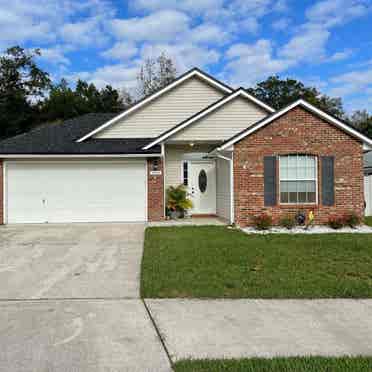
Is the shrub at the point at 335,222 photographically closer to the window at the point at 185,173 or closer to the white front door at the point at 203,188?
the white front door at the point at 203,188

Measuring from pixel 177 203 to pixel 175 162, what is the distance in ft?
6.23

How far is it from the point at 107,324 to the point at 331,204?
9.89 metres

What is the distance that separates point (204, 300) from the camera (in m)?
5.37

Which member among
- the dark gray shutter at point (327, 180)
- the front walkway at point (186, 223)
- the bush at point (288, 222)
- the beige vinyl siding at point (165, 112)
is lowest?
the front walkway at point (186, 223)

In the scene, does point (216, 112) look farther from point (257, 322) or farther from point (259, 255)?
point (257, 322)

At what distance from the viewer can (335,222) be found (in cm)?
1222

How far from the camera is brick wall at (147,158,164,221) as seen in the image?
14.1 m

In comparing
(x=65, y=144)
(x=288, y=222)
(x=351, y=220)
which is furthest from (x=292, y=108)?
(x=65, y=144)

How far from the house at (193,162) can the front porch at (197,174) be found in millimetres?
41

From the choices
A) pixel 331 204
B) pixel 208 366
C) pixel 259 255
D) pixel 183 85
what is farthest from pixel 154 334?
pixel 183 85

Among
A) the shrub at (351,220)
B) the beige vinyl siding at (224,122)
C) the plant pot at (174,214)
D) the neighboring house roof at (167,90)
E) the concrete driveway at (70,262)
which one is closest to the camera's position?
the concrete driveway at (70,262)

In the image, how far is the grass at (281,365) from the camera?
3332 mm

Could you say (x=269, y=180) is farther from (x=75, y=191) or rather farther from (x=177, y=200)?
(x=75, y=191)

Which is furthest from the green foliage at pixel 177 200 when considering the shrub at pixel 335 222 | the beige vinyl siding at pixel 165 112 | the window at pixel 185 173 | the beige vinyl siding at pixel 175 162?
the shrub at pixel 335 222
